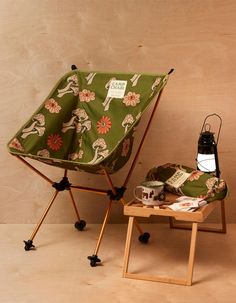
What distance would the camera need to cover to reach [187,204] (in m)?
2.33

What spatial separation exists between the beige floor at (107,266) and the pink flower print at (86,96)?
29.3 inches

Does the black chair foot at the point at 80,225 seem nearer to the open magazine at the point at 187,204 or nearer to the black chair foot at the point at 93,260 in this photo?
the black chair foot at the point at 93,260

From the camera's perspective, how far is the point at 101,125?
2660 mm

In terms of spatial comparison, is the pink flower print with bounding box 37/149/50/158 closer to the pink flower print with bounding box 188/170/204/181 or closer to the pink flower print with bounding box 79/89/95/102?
the pink flower print with bounding box 79/89/95/102

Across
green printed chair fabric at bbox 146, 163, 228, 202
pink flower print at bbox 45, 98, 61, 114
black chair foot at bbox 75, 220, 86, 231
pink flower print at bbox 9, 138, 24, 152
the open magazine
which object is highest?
pink flower print at bbox 45, 98, 61, 114

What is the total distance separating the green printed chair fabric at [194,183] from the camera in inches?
96.1

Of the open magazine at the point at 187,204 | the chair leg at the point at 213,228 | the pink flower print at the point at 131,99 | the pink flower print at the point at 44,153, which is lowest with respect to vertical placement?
the chair leg at the point at 213,228

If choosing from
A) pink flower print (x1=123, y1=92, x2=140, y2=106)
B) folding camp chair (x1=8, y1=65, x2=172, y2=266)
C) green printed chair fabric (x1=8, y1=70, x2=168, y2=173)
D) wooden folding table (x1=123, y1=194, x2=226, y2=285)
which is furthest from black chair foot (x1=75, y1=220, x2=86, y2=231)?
pink flower print (x1=123, y1=92, x2=140, y2=106)

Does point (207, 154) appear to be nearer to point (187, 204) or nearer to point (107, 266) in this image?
point (187, 204)

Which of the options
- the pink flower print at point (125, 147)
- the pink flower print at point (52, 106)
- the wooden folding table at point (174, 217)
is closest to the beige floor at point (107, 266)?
the wooden folding table at point (174, 217)

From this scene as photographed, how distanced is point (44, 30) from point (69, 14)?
165mm

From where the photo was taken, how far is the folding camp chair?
8.23ft

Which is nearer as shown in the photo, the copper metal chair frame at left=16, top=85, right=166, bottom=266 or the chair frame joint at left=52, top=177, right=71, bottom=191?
the copper metal chair frame at left=16, top=85, right=166, bottom=266

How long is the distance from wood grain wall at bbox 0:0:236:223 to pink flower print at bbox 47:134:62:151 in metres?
0.40
